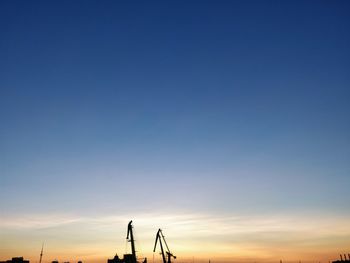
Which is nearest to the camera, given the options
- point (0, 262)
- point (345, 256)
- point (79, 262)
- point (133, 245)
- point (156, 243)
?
point (133, 245)

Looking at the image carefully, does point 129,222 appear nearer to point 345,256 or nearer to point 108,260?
point 108,260

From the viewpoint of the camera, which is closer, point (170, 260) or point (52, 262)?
point (170, 260)

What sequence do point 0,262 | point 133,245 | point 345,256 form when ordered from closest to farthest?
1. point 133,245
2. point 0,262
3. point 345,256

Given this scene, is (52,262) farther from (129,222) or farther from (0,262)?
(129,222)

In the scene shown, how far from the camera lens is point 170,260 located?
309ft

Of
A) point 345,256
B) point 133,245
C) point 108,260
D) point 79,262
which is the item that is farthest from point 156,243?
point 345,256

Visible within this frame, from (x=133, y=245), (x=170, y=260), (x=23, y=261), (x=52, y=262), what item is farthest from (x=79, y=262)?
(x=133, y=245)

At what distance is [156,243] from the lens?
296 ft

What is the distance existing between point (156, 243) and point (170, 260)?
8.48 metres

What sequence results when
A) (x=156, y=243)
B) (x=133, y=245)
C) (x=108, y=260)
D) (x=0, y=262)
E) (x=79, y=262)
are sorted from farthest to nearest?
(x=79, y=262) < (x=108, y=260) < (x=0, y=262) < (x=156, y=243) < (x=133, y=245)

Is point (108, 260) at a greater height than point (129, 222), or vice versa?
point (129, 222)

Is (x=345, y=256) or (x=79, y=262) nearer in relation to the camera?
(x=79, y=262)

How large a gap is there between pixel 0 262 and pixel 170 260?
51462 mm

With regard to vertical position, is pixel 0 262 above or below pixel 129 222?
below
